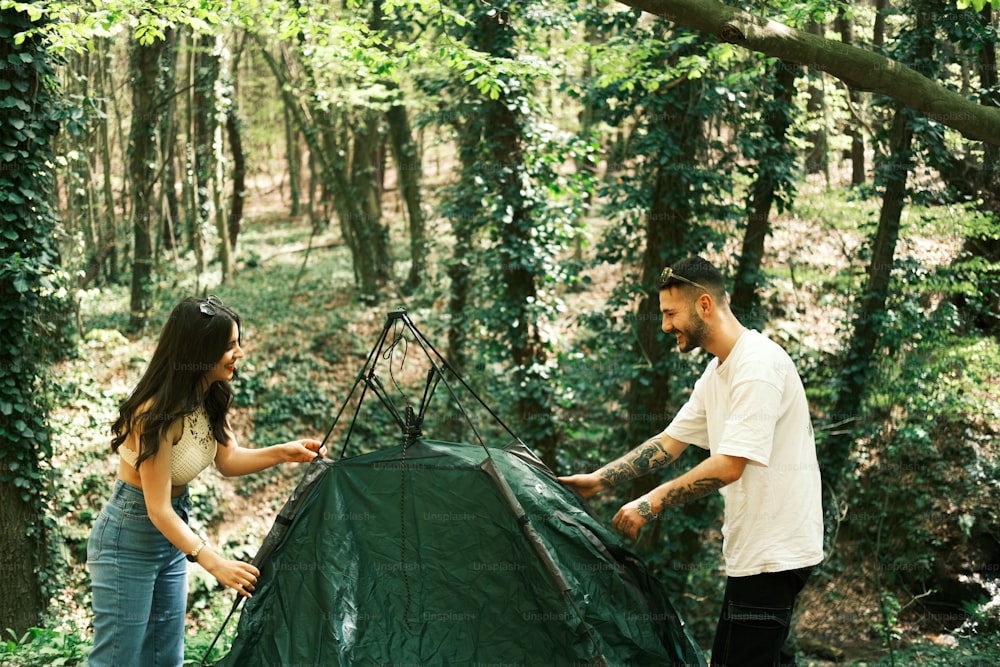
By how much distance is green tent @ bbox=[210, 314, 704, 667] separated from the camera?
273 cm

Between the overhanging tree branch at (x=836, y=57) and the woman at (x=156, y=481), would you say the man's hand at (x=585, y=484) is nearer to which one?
the woman at (x=156, y=481)

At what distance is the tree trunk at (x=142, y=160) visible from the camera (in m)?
9.82

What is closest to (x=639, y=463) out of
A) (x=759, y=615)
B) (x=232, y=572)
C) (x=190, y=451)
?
(x=759, y=615)

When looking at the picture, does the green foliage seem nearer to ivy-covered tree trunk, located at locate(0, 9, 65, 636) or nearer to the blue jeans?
ivy-covered tree trunk, located at locate(0, 9, 65, 636)

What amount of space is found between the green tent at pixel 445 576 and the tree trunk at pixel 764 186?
4.60 m

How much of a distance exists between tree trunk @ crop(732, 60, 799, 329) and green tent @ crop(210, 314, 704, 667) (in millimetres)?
4598

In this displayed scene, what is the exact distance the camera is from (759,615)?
2.53 metres

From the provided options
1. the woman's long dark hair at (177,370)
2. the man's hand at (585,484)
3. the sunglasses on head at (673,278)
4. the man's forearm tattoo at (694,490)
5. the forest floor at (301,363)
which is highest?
the sunglasses on head at (673,278)

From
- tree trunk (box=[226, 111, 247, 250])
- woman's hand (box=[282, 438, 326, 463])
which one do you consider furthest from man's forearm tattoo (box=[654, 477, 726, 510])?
tree trunk (box=[226, 111, 247, 250])

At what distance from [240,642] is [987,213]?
22.6 feet

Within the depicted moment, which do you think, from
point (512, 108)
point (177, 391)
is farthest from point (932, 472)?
point (177, 391)

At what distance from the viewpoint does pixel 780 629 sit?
8.39 ft

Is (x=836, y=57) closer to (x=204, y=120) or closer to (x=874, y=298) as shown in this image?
(x=874, y=298)

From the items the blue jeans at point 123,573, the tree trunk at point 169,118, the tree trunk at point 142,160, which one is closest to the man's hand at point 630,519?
the blue jeans at point 123,573
